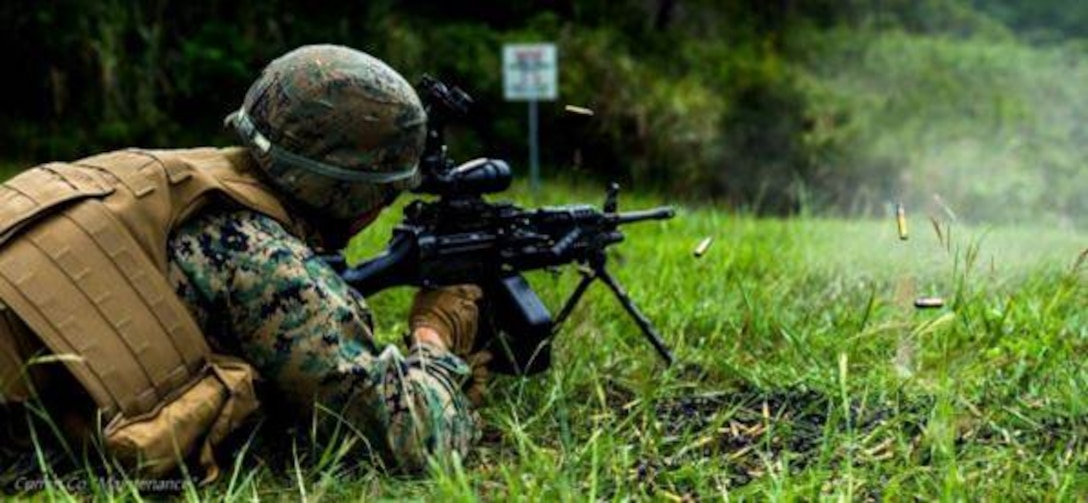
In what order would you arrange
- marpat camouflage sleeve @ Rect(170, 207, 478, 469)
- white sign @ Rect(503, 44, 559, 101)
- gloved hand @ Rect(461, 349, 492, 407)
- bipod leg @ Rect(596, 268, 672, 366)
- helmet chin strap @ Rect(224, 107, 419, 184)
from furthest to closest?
white sign @ Rect(503, 44, 559, 101) → bipod leg @ Rect(596, 268, 672, 366) → gloved hand @ Rect(461, 349, 492, 407) → helmet chin strap @ Rect(224, 107, 419, 184) → marpat camouflage sleeve @ Rect(170, 207, 478, 469)

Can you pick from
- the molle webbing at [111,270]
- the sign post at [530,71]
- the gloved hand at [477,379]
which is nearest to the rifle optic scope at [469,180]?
the gloved hand at [477,379]

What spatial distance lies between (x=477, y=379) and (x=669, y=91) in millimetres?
9280

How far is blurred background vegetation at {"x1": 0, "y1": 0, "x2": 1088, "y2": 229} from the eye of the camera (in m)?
11.2

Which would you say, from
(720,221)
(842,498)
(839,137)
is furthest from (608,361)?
(839,137)

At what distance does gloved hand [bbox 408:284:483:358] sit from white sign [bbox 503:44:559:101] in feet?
21.9

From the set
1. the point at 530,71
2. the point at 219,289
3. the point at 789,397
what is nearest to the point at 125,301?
the point at 219,289

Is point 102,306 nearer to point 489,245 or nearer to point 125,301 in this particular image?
point 125,301

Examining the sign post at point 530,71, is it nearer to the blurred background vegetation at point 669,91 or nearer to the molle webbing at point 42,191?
the blurred background vegetation at point 669,91

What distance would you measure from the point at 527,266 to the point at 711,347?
35.3 inches

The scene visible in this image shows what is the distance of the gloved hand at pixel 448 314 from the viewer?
11.2 ft

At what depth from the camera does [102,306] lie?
2768mm

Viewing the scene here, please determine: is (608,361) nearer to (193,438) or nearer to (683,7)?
(193,438)

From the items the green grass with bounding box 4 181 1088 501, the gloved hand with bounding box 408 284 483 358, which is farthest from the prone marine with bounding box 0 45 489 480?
the gloved hand with bounding box 408 284 483 358

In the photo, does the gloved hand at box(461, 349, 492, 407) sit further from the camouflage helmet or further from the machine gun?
the camouflage helmet
